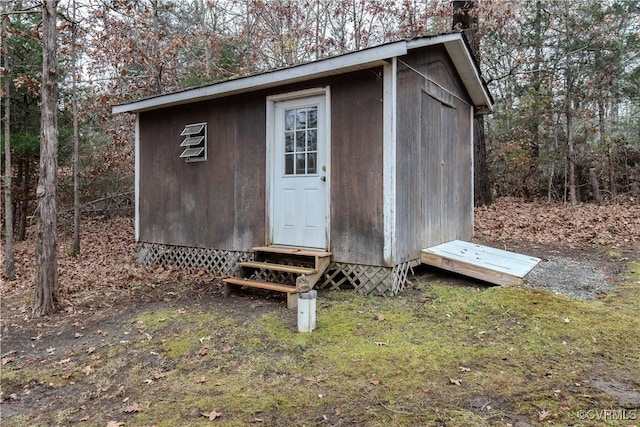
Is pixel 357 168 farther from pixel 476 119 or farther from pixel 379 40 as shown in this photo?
pixel 379 40

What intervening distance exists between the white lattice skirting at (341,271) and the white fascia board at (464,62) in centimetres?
271

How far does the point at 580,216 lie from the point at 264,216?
7.88 metres

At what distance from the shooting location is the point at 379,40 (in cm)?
1383

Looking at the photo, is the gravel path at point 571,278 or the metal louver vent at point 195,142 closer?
the gravel path at point 571,278

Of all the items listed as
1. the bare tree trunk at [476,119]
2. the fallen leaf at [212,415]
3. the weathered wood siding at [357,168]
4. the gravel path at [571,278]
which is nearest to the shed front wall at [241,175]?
the weathered wood siding at [357,168]

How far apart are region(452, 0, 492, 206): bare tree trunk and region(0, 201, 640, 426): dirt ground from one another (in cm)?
397

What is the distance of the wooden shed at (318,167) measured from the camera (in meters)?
4.93

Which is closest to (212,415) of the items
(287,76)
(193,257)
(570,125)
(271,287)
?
(271,287)

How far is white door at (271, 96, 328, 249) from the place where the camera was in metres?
5.43

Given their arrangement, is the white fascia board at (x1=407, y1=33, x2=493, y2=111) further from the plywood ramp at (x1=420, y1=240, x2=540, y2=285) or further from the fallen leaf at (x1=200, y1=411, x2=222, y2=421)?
the fallen leaf at (x1=200, y1=411, x2=222, y2=421)

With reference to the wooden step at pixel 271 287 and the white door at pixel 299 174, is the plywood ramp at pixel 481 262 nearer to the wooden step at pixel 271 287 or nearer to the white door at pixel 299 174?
the white door at pixel 299 174

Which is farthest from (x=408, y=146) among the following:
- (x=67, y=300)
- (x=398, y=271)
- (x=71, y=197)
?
(x=71, y=197)

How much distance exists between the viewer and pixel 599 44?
11.3m

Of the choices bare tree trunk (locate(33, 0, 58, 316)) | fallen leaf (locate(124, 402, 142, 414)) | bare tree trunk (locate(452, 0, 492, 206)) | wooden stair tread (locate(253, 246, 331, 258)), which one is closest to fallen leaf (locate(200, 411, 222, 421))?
fallen leaf (locate(124, 402, 142, 414))
